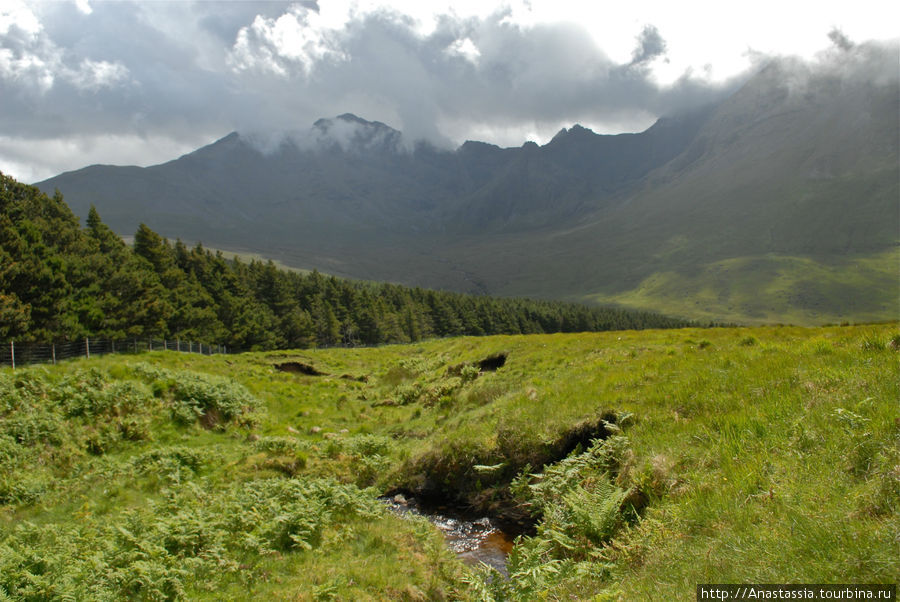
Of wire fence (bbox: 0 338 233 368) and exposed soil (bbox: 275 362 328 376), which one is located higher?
wire fence (bbox: 0 338 233 368)

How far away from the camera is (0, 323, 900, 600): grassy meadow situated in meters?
5.56

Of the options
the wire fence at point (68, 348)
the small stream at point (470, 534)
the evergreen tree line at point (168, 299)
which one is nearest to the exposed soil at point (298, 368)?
the wire fence at point (68, 348)

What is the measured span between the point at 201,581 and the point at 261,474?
6783 millimetres

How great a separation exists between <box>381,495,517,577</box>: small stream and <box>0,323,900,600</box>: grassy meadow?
470mm

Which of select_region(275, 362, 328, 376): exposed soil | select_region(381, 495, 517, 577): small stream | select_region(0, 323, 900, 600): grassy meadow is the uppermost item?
select_region(0, 323, 900, 600): grassy meadow

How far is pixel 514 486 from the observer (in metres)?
11.0

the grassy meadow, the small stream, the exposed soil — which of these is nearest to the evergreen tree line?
the exposed soil

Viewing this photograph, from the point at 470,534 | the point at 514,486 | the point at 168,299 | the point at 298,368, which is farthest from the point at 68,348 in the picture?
the point at 514,486

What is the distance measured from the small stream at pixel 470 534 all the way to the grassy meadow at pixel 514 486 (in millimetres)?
470

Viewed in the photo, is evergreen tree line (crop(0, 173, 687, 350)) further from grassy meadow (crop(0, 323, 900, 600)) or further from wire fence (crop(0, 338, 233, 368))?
grassy meadow (crop(0, 323, 900, 600))

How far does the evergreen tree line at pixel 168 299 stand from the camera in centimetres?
3403

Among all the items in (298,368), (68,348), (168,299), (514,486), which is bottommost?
(298,368)

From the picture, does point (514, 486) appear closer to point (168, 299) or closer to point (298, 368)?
point (298, 368)

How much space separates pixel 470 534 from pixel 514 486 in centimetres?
161
